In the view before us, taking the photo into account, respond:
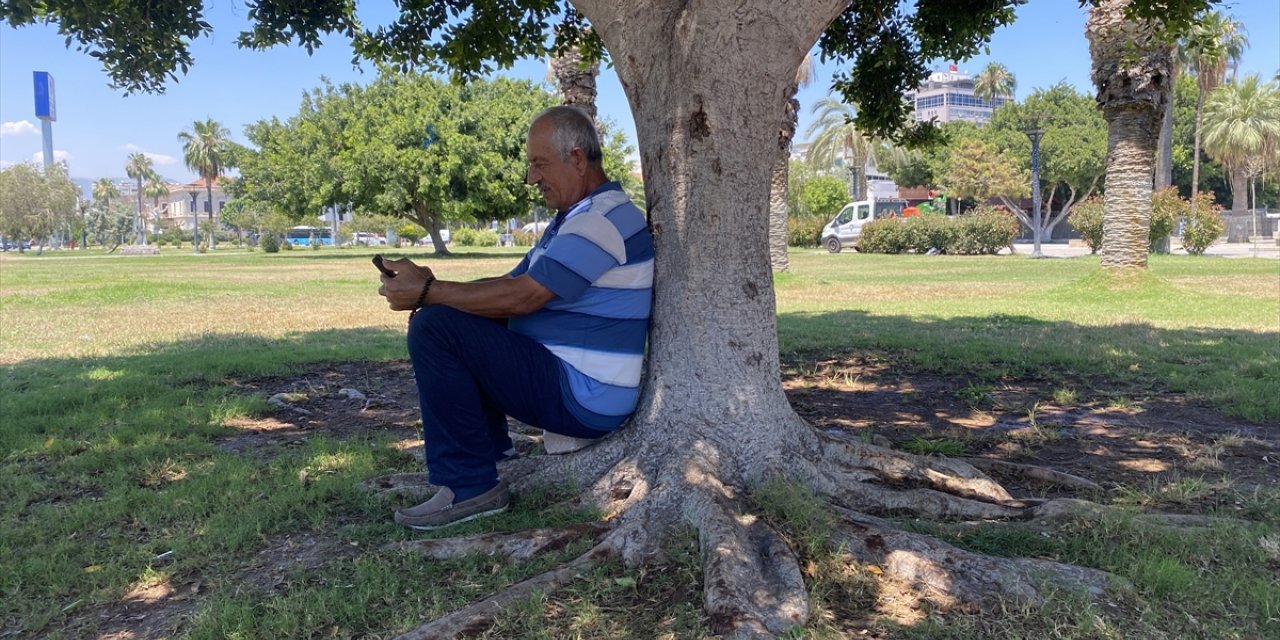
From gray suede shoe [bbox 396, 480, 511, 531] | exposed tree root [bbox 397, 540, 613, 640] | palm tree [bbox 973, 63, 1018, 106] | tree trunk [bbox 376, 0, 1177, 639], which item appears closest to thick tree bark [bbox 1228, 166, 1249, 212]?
palm tree [bbox 973, 63, 1018, 106]

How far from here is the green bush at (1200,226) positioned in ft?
83.9

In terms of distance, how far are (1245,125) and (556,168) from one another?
4901 cm

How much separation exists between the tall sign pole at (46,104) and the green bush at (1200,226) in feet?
350

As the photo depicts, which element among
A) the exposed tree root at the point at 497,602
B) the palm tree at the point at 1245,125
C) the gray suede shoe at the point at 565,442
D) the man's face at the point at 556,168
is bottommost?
the exposed tree root at the point at 497,602

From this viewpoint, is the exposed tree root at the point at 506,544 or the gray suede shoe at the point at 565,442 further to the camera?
the gray suede shoe at the point at 565,442

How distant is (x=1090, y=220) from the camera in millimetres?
26766

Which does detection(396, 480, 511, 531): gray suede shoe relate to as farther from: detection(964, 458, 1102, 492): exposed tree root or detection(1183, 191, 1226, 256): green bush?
detection(1183, 191, 1226, 256): green bush

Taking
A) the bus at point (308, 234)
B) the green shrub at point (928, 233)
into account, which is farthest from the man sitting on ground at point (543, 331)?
the bus at point (308, 234)

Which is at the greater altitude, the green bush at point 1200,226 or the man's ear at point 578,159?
the green bush at point 1200,226

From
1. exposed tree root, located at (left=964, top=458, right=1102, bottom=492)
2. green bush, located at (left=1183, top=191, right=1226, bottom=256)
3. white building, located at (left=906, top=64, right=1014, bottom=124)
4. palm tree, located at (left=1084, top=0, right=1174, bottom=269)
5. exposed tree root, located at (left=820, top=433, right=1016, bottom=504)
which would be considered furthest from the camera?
white building, located at (left=906, top=64, right=1014, bottom=124)

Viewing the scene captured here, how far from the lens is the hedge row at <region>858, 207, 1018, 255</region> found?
29.3m

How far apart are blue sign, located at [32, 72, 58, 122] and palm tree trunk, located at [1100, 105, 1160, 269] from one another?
112748mm

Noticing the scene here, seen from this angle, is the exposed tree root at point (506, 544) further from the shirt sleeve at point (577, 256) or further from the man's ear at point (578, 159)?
the man's ear at point (578, 159)

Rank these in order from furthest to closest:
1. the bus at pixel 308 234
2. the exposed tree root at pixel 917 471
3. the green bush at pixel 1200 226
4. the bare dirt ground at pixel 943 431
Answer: the bus at pixel 308 234
the green bush at pixel 1200 226
the exposed tree root at pixel 917 471
the bare dirt ground at pixel 943 431
